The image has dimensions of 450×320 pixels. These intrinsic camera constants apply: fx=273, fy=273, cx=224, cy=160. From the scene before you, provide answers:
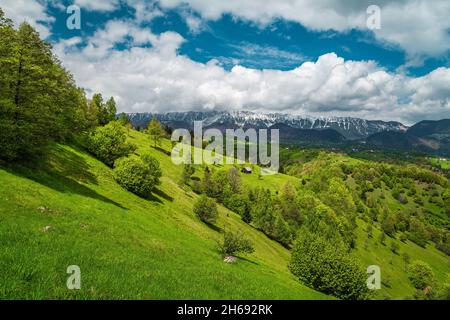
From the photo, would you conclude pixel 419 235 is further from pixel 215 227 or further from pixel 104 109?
pixel 104 109

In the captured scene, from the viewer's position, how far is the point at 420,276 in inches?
4936

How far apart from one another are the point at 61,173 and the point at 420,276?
Answer: 15134 centimetres

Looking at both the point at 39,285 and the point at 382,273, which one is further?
the point at 382,273

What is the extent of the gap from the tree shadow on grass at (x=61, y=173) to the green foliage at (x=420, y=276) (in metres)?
142

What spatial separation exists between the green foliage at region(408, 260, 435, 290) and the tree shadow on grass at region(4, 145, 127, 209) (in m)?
142

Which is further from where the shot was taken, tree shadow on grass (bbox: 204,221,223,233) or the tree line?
tree shadow on grass (bbox: 204,221,223,233)

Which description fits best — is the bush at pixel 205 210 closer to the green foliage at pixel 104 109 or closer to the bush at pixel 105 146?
the bush at pixel 105 146

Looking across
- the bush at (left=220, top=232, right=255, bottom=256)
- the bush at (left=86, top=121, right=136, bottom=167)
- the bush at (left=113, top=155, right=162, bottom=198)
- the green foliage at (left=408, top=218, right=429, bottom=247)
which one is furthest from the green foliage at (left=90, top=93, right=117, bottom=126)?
the green foliage at (left=408, top=218, right=429, bottom=247)

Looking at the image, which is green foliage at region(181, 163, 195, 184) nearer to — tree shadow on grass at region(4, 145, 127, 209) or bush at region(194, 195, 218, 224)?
bush at region(194, 195, 218, 224)

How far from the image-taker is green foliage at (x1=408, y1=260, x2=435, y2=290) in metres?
124

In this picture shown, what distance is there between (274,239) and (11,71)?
89066mm
